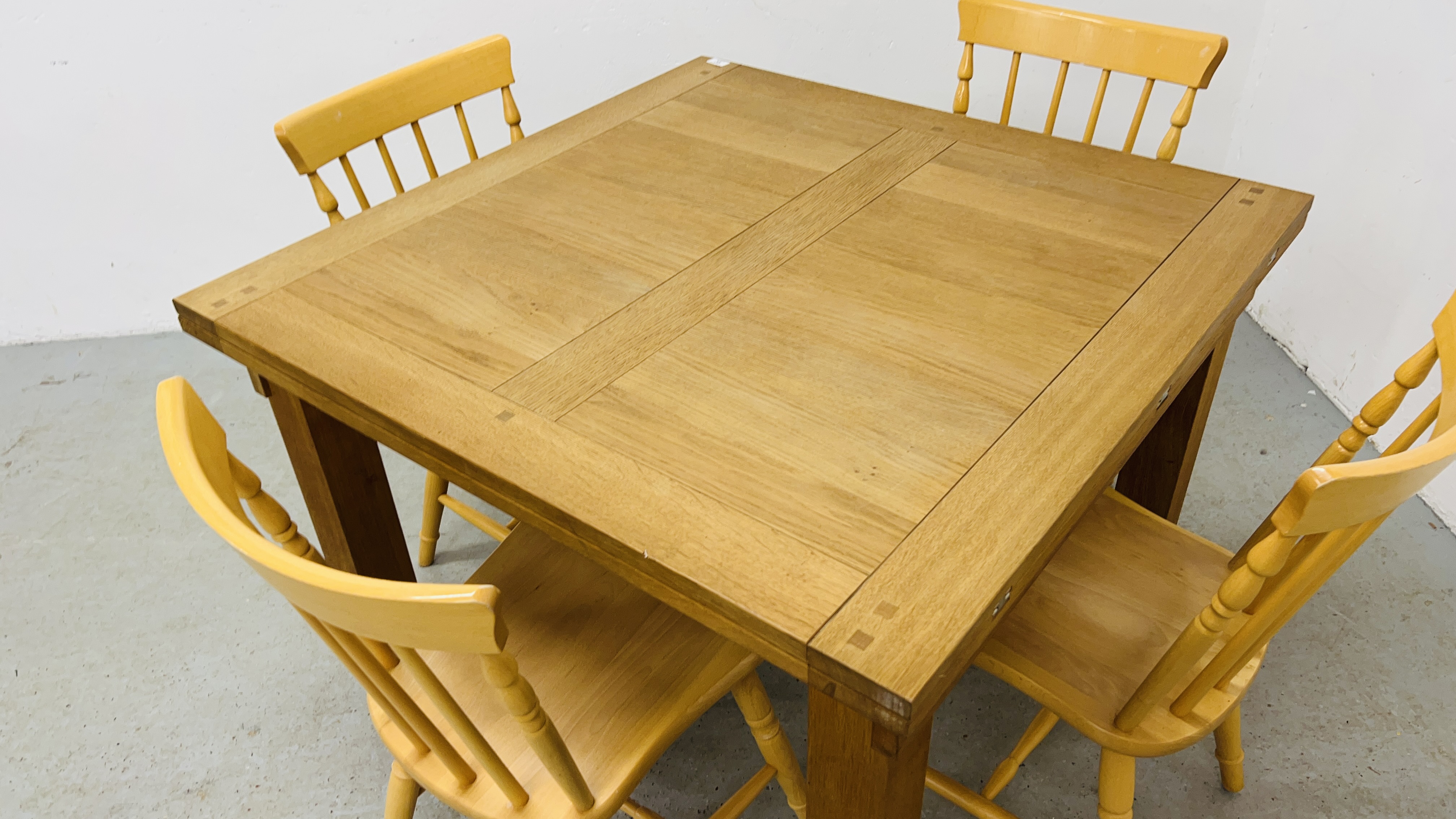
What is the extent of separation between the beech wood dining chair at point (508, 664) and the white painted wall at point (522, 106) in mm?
1608

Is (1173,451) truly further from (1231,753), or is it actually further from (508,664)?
(508,664)

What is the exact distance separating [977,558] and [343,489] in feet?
3.05

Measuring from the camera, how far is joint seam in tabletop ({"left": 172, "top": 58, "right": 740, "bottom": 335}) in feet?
4.04

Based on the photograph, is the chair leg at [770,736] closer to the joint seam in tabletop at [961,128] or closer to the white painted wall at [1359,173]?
the joint seam in tabletop at [961,128]

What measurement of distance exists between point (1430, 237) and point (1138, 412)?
1.43m

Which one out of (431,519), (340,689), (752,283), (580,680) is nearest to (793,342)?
(752,283)

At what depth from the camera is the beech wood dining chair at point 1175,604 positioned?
0.80m

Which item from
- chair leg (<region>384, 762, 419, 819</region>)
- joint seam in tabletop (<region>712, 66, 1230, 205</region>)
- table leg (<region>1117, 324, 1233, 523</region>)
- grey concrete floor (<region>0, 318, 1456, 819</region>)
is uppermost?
joint seam in tabletop (<region>712, 66, 1230, 205</region>)

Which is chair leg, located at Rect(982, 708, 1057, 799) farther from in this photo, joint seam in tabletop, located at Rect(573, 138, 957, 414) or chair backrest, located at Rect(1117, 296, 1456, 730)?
joint seam in tabletop, located at Rect(573, 138, 957, 414)

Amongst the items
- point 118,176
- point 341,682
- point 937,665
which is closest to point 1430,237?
point 937,665

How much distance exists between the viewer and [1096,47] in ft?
5.37

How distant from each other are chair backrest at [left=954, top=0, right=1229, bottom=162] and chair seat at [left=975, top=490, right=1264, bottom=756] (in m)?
0.64

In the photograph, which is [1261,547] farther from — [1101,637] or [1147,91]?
[1147,91]

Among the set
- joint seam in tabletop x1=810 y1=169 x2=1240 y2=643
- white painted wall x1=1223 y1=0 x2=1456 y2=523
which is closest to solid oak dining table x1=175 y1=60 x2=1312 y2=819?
joint seam in tabletop x1=810 y1=169 x2=1240 y2=643
